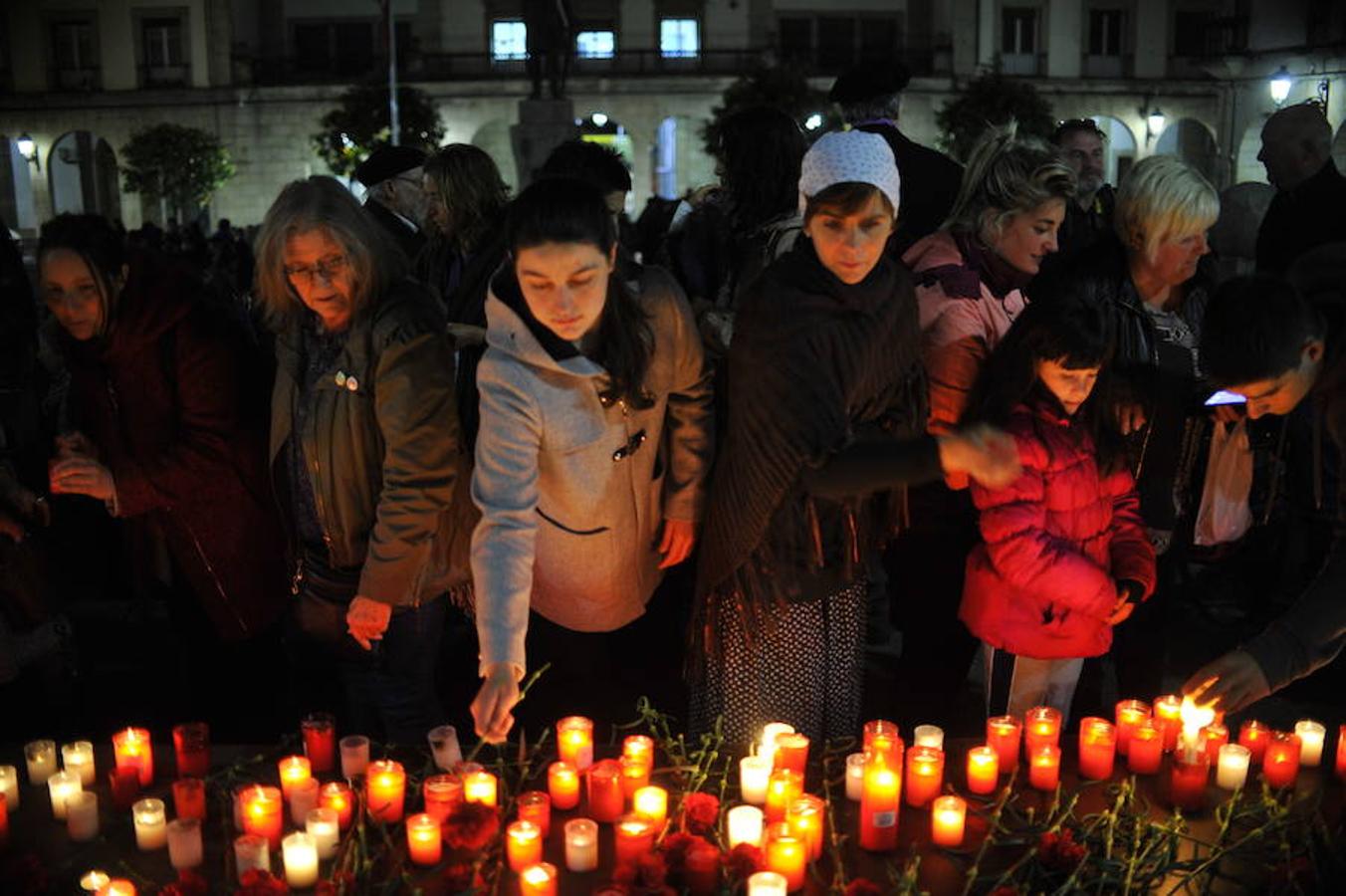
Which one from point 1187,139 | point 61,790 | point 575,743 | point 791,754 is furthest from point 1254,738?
point 1187,139

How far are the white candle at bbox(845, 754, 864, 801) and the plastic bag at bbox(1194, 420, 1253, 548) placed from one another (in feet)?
5.33

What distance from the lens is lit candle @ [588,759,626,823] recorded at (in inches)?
101

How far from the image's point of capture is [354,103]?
31875 millimetres

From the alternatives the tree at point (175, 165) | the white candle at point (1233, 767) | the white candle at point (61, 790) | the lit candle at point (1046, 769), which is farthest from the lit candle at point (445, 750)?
the tree at point (175, 165)

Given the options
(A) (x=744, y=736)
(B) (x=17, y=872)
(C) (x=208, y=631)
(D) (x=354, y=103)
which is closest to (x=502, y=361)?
(A) (x=744, y=736)

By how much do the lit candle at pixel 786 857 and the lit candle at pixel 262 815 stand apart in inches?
37.9

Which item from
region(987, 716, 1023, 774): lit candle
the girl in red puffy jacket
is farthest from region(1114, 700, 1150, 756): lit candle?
the girl in red puffy jacket

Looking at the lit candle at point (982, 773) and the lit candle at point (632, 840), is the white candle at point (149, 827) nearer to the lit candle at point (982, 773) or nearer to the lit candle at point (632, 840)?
the lit candle at point (632, 840)

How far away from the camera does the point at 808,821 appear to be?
93.5 inches

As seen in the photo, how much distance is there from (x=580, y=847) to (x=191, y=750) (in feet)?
3.09

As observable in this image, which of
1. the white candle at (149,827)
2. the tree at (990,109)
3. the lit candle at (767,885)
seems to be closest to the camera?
the lit candle at (767,885)

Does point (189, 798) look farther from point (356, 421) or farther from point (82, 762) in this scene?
point (356, 421)

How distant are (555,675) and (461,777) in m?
0.67

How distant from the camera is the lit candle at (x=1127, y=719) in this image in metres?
2.81
